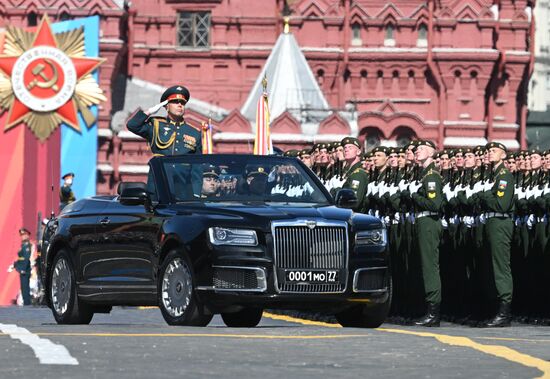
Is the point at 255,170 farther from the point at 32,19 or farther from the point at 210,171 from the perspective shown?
the point at 32,19

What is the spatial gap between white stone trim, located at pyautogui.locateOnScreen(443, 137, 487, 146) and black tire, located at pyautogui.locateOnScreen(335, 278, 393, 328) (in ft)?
150

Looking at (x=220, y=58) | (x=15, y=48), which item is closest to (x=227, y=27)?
(x=220, y=58)

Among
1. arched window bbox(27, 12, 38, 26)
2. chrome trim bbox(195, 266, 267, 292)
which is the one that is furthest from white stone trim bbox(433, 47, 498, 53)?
chrome trim bbox(195, 266, 267, 292)

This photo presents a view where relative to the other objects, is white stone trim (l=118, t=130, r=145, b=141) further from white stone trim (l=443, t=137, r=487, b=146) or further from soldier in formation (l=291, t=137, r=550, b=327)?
soldier in formation (l=291, t=137, r=550, b=327)

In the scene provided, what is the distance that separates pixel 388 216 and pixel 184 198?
453 centimetres

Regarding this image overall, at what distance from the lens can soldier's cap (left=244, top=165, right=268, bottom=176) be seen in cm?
1605

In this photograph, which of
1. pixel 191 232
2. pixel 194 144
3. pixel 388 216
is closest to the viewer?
pixel 191 232

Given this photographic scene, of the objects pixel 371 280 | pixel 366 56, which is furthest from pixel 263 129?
pixel 366 56

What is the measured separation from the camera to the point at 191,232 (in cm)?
1513

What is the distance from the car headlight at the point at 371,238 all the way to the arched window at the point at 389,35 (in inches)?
1901

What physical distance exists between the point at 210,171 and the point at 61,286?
82.0 inches

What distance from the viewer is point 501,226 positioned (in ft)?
61.8

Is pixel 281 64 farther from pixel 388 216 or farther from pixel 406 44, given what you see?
pixel 388 216

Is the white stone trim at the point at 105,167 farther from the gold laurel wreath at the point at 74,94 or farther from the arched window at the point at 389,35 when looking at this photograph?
the arched window at the point at 389,35
